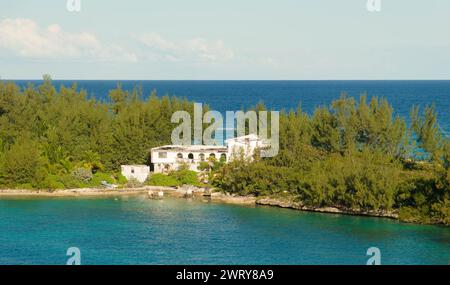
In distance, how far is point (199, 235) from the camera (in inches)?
1172

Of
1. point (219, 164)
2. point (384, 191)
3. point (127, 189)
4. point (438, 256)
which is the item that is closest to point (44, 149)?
point (127, 189)

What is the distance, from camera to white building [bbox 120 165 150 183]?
136ft

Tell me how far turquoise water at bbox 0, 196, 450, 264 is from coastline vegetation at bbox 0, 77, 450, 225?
1.32m

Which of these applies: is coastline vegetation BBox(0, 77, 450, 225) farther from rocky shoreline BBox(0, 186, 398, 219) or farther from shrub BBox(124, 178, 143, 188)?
shrub BBox(124, 178, 143, 188)

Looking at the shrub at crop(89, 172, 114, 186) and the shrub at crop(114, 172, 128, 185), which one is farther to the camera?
the shrub at crop(114, 172, 128, 185)

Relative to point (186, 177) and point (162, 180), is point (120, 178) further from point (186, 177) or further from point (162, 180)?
point (186, 177)

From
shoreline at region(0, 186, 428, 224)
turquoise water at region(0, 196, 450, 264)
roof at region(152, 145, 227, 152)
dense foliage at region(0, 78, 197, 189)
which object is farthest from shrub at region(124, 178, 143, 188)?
turquoise water at region(0, 196, 450, 264)

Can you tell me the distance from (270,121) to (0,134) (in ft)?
51.4

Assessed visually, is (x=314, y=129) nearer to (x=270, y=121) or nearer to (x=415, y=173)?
(x=270, y=121)

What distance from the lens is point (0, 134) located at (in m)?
43.4

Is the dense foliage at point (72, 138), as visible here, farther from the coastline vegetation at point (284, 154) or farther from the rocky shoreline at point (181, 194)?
the rocky shoreline at point (181, 194)

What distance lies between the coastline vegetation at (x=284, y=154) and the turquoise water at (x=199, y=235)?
4.32 ft

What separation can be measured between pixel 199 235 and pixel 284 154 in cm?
981

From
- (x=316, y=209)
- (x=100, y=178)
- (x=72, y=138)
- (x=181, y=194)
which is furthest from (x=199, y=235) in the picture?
(x=72, y=138)
